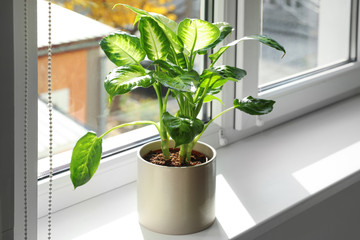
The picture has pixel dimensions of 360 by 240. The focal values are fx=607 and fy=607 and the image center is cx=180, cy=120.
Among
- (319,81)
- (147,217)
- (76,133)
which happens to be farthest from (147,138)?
(319,81)

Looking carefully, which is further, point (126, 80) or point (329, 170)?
point (329, 170)

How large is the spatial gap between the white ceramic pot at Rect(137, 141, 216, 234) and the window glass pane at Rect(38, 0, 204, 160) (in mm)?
197

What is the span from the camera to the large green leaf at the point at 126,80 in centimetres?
97

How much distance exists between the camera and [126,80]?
99 centimetres

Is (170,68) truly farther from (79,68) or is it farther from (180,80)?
(79,68)

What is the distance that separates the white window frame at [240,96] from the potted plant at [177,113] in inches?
7.3

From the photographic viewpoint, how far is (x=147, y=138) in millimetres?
1438

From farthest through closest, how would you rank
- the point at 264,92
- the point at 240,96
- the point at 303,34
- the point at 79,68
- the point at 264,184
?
the point at 303,34 < the point at 264,92 < the point at 240,96 < the point at 264,184 < the point at 79,68

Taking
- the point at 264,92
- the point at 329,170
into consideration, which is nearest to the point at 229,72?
the point at 329,170

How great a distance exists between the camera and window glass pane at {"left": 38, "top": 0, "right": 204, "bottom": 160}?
1207 mm

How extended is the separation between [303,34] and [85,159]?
1.06 metres

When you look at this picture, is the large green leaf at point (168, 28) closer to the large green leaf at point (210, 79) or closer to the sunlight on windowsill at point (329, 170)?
the large green leaf at point (210, 79)

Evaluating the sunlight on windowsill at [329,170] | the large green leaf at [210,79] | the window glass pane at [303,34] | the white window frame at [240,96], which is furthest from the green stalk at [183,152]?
the window glass pane at [303,34]

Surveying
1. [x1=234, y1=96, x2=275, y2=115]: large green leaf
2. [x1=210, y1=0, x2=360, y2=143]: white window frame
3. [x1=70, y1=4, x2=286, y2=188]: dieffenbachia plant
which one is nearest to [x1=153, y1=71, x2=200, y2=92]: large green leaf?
[x1=70, y1=4, x2=286, y2=188]: dieffenbachia plant
